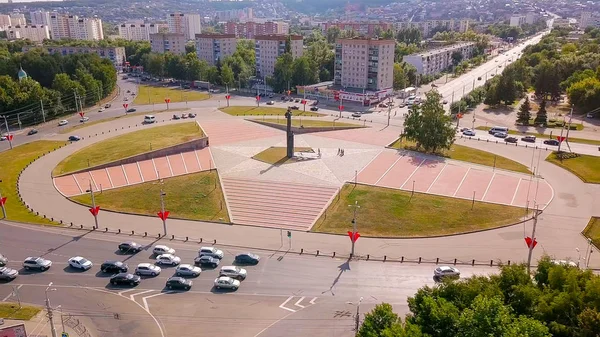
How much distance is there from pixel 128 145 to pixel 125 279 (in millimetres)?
36129

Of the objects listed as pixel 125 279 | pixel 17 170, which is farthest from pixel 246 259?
pixel 17 170

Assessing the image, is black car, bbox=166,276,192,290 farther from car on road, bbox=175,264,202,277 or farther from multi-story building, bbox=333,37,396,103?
multi-story building, bbox=333,37,396,103

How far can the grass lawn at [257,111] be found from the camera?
84.6m

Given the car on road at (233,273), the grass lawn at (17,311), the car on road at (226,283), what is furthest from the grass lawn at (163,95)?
the car on road at (226,283)

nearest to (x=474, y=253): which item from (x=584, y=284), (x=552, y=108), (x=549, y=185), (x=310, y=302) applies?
(x=584, y=284)

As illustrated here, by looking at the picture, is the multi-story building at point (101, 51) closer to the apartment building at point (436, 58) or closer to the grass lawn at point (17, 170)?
the grass lawn at point (17, 170)

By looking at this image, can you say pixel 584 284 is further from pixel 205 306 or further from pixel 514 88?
pixel 514 88

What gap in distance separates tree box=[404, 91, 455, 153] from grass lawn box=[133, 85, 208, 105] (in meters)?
56.8

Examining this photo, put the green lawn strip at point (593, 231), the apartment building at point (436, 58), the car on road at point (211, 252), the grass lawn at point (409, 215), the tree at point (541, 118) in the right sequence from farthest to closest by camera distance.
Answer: the apartment building at point (436, 58) → the tree at point (541, 118) → the grass lawn at point (409, 215) → the green lawn strip at point (593, 231) → the car on road at point (211, 252)

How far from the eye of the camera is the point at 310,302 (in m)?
29.4

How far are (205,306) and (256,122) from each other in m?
51.7

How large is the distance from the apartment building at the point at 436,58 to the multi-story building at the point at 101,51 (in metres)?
92.8

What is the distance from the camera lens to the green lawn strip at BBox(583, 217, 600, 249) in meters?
37.5

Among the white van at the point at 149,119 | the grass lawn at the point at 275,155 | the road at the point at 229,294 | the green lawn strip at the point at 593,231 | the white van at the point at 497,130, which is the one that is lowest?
the road at the point at 229,294
